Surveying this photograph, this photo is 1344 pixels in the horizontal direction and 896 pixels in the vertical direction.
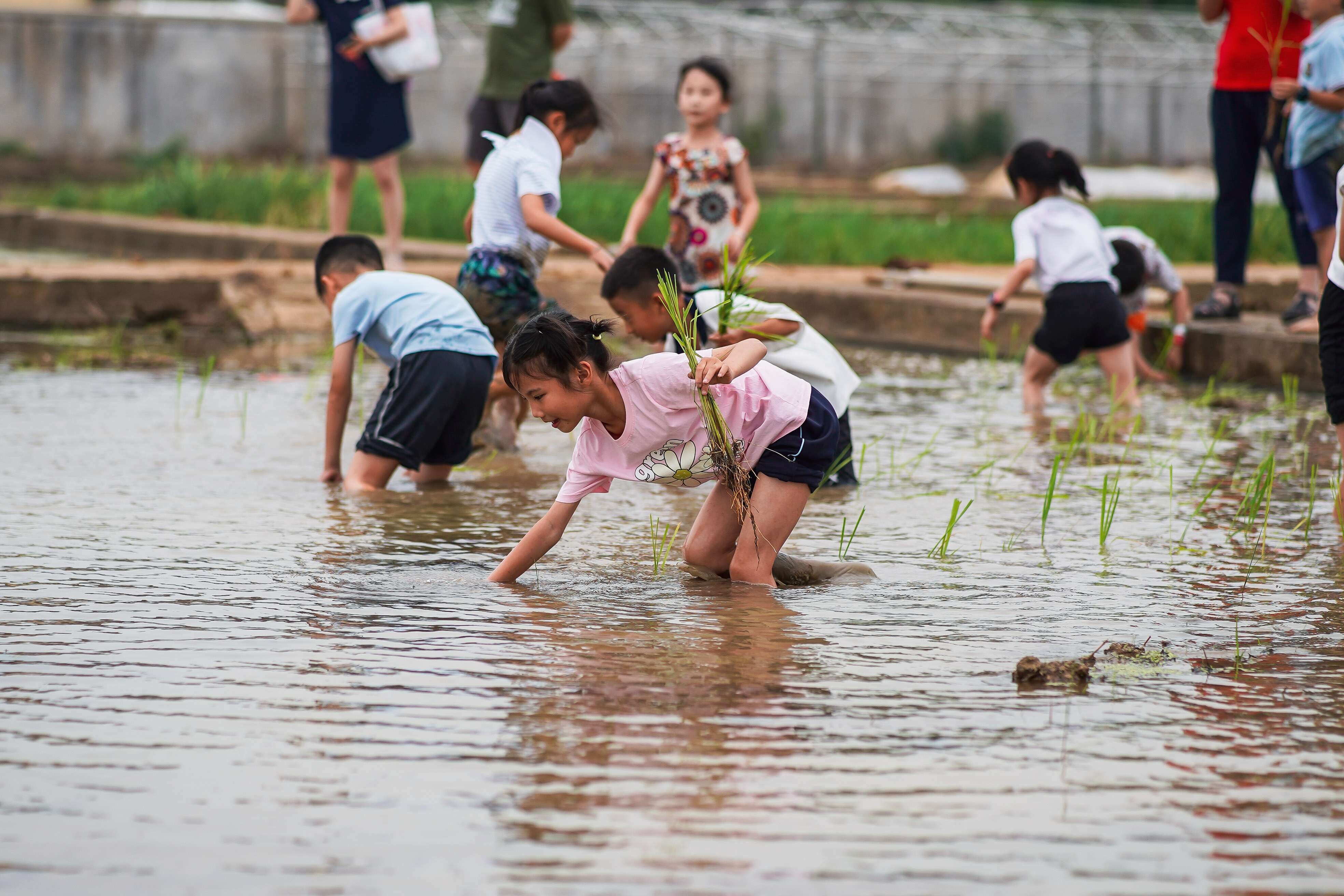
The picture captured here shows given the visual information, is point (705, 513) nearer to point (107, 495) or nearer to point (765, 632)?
point (765, 632)

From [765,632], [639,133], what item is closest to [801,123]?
[639,133]

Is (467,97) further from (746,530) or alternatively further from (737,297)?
(746,530)

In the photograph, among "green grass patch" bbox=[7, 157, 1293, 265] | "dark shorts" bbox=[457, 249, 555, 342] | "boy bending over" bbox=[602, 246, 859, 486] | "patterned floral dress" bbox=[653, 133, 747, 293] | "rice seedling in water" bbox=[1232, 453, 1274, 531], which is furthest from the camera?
"green grass patch" bbox=[7, 157, 1293, 265]

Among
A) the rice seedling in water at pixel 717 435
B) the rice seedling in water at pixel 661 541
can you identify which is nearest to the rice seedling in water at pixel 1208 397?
the rice seedling in water at pixel 661 541

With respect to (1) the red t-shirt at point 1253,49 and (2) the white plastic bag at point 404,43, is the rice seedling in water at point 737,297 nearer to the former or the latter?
(1) the red t-shirt at point 1253,49

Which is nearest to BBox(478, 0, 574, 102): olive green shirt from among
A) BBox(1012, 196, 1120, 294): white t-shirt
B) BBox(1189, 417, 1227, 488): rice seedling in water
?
BBox(1012, 196, 1120, 294): white t-shirt

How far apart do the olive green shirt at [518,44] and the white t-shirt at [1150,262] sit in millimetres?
2879

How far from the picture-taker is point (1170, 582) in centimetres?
371

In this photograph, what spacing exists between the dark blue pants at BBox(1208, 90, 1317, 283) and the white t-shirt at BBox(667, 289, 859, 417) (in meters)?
3.12

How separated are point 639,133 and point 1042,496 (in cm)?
2121

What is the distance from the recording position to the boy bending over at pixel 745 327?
4.46 metres

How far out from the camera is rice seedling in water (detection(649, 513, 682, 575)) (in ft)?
12.7

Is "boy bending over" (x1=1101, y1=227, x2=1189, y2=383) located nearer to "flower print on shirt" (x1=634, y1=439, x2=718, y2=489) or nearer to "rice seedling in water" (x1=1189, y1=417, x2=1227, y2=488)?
"rice seedling in water" (x1=1189, y1=417, x2=1227, y2=488)

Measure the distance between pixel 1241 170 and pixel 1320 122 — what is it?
2.90ft
